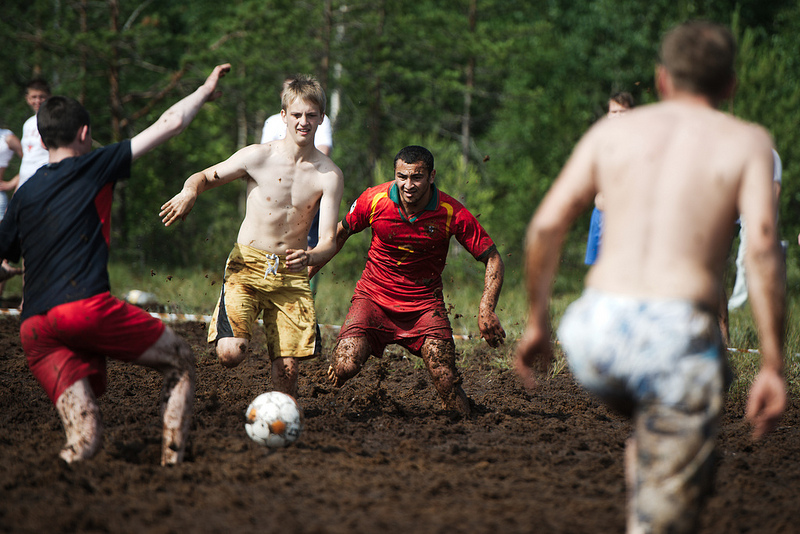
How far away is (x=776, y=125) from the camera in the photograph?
1411 centimetres

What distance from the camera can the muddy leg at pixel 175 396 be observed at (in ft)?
13.0

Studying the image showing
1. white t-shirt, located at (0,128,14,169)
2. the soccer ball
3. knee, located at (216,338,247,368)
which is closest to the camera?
the soccer ball

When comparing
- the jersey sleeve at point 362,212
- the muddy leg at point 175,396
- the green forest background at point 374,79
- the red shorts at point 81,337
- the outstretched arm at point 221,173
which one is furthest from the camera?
the green forest background at point 374,79

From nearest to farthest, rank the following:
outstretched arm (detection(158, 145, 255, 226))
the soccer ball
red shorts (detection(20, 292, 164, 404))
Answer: red shorts (detection(20, 292, 164, 404)) < the soccer ball < outstretched arm (detection(158, 145, 255, 226))

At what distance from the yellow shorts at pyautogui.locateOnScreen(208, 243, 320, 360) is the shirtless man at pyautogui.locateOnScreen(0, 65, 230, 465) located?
1.31 metres

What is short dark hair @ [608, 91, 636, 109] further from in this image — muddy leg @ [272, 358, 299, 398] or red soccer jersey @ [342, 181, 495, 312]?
muddy leg @ [272, 358, 299, 398]

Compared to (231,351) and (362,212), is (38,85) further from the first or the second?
(231,351)

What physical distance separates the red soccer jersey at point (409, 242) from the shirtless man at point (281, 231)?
0.50 meters

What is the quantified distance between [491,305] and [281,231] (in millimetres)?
1550

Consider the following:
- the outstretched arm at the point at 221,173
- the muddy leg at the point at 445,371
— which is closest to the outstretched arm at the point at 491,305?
the muddy leg at the point at 445,371

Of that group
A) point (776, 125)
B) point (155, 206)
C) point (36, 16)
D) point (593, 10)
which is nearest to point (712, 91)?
point (776, 125)

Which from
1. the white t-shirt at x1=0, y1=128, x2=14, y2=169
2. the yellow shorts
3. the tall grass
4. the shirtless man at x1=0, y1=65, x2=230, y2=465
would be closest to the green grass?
the tall grass

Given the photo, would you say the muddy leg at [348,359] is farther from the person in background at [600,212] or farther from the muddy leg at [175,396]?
the person in background at [600,212]

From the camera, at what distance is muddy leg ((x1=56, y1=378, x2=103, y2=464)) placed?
3.78 metres
